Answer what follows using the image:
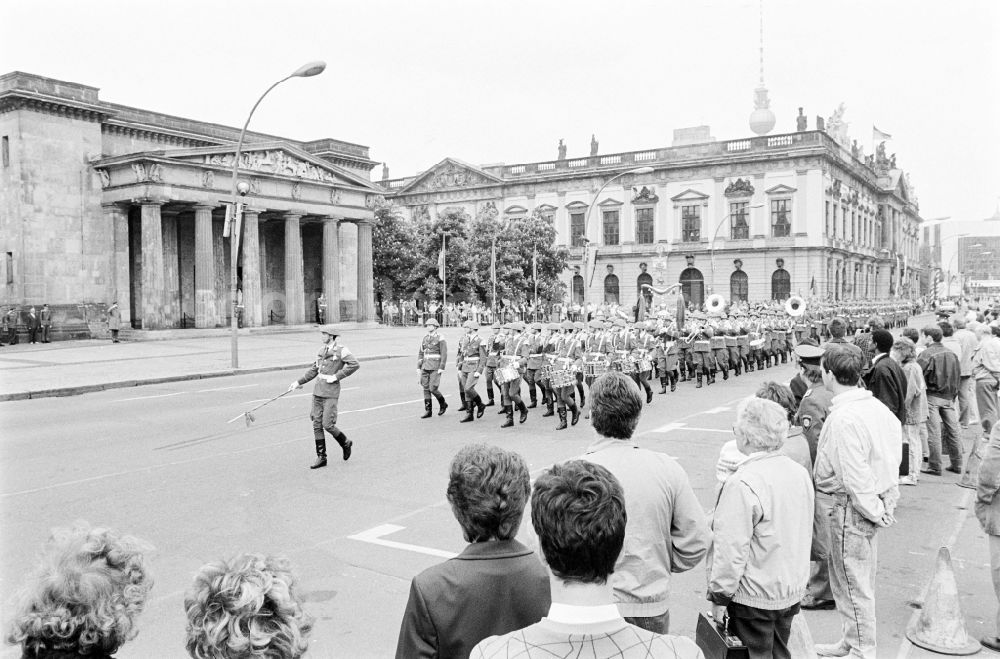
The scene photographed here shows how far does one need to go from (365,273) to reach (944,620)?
43.5 metres

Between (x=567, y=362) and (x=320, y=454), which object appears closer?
(x=320, y=454)

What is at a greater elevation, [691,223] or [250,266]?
[691,223]

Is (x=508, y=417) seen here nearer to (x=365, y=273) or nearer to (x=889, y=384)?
(x=889, y=384)

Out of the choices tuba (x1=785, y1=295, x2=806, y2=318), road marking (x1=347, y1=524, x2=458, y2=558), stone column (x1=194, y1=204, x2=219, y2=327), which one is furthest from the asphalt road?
stone column (x1=194, y1=204, x2=219, y2=327)

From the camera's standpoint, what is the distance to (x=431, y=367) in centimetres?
1478

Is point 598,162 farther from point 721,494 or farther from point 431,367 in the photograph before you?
point 721,494

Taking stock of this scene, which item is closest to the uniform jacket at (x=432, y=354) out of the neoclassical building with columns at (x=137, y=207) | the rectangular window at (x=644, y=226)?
the neoclassical building with columns at (x=137, y=207)

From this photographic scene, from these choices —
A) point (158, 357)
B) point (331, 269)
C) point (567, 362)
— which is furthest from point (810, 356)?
point (331, 269)

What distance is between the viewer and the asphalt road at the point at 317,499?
5805 millimetres

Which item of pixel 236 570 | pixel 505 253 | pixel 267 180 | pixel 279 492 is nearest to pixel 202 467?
pixel 279 492

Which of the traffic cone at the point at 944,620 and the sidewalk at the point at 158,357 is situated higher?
the sidewalk at the point at 158,357

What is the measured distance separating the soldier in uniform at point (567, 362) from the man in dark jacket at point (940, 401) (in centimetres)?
561

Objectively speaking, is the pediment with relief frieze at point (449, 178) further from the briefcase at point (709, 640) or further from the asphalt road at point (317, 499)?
the briefcase at point (709, 640)

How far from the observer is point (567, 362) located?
48.6 ft
